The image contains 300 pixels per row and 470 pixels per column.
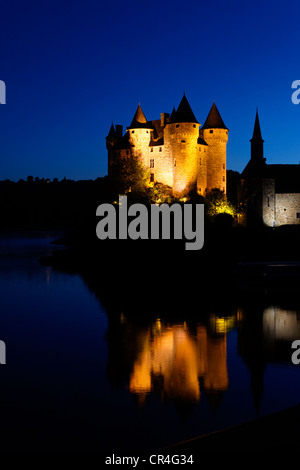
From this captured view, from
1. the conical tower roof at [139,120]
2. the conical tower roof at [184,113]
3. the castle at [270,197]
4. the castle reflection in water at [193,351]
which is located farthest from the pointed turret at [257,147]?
the castle reflection in water at [193,351]

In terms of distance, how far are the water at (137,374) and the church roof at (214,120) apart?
917 inches

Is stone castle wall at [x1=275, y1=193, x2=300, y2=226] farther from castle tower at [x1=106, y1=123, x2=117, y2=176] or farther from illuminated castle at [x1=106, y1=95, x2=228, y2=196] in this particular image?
castle tower at [x1=106, y1=123, x2=117, y2=176]

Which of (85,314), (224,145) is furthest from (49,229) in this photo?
(85,314)

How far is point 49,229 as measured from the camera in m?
125

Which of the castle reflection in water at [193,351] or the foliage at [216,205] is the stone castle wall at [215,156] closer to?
the foliage at [216,205]

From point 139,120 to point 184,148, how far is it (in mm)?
5427

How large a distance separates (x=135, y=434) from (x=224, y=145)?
36.4 meters

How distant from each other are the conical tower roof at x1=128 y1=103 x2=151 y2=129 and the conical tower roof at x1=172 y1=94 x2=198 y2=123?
337cm

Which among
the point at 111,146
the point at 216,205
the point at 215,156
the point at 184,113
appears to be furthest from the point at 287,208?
the point at 111,146

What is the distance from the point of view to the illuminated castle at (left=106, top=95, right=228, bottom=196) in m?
41.9

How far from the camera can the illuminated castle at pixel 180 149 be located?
41.9 m

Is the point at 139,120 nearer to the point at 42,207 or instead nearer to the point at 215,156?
the point at 215,156

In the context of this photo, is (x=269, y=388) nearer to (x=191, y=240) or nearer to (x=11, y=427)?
(x=11, y=427)

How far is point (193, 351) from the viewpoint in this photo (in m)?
16.4
